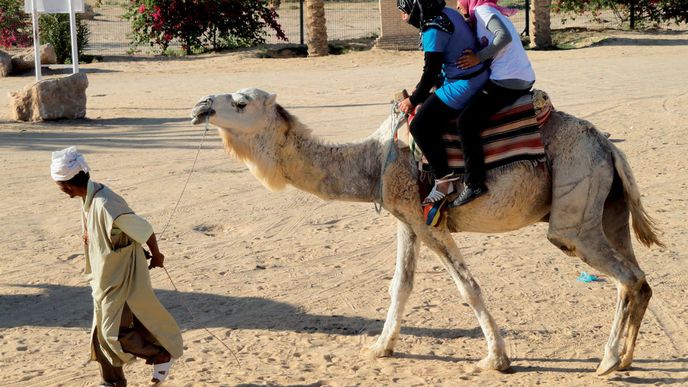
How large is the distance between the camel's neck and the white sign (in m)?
13.4

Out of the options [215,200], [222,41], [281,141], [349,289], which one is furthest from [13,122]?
[222,41]

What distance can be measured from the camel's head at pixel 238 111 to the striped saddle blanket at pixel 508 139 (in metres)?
1.29

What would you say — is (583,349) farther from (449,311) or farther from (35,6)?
(35,6)

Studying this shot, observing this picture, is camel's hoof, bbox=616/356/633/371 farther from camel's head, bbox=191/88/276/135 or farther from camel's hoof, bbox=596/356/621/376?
camel's head, bbox=191/88/276/135

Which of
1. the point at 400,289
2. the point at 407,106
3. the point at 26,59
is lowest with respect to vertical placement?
the point at 400,289

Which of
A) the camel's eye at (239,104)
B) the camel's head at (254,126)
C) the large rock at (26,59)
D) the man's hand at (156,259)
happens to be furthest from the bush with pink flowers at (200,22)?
the man's hand at (156,259)

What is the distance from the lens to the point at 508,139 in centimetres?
694

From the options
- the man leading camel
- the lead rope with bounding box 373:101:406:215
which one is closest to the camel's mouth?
the man leading camel

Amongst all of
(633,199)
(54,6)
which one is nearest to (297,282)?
(633,199)

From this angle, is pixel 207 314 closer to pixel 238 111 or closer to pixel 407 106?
pixel 238 111

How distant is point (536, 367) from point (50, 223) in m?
6.17

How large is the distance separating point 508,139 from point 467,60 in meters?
0.63

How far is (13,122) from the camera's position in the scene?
1800 centimetres

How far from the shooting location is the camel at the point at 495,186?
22.9 ft
